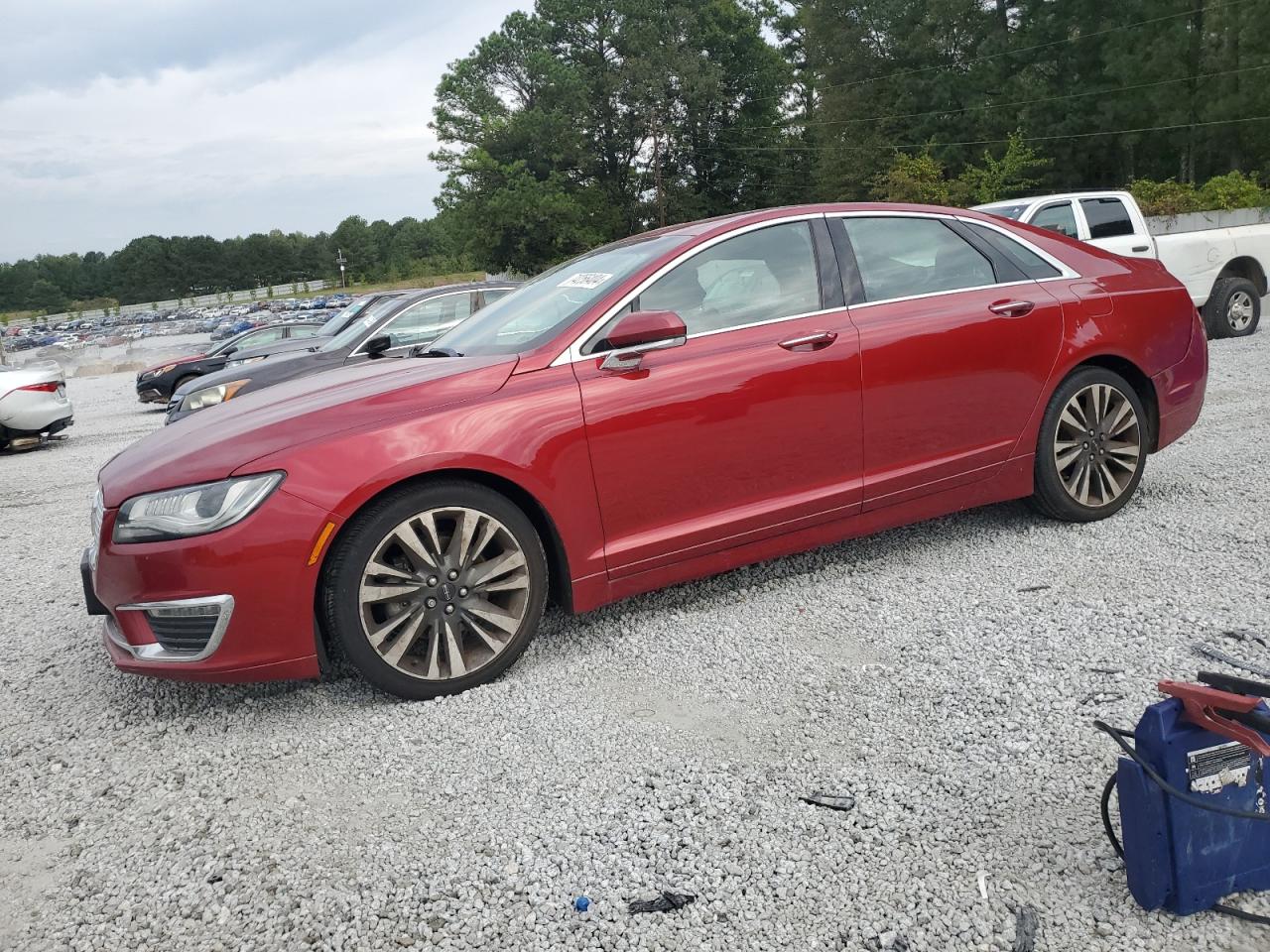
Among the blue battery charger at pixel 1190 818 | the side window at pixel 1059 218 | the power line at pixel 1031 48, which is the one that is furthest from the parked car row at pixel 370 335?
the power line at pixel 1031 48

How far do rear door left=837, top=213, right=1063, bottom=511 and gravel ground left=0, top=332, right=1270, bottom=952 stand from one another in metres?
0.53

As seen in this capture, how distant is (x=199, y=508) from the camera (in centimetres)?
327

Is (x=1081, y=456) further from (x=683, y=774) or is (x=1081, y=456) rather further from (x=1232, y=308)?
(x=1232, y=308)

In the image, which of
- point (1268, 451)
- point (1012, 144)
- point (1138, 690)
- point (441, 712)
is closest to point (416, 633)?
point (441, 712)

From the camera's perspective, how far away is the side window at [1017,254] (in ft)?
15.4

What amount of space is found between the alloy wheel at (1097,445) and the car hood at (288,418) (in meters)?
2.72

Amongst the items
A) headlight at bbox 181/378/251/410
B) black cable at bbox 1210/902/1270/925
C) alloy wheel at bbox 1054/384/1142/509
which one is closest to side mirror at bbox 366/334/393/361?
alloy wheel at bbox 1054/384/1142/509

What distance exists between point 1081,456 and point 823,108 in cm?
6188

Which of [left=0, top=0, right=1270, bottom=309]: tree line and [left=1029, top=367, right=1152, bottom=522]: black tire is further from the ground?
[left=0, top=0, right=1270, bottom=309]: tree line

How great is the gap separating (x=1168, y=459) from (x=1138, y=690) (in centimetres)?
367

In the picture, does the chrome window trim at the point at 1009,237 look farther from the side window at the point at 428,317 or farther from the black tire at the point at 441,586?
the side window at the point at 428,317

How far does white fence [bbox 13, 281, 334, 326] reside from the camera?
4926 inches

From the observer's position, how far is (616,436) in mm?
3686

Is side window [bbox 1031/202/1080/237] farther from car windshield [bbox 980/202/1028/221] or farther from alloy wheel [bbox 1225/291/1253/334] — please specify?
alloy wheel [bbox 1225/291/1253/334]
